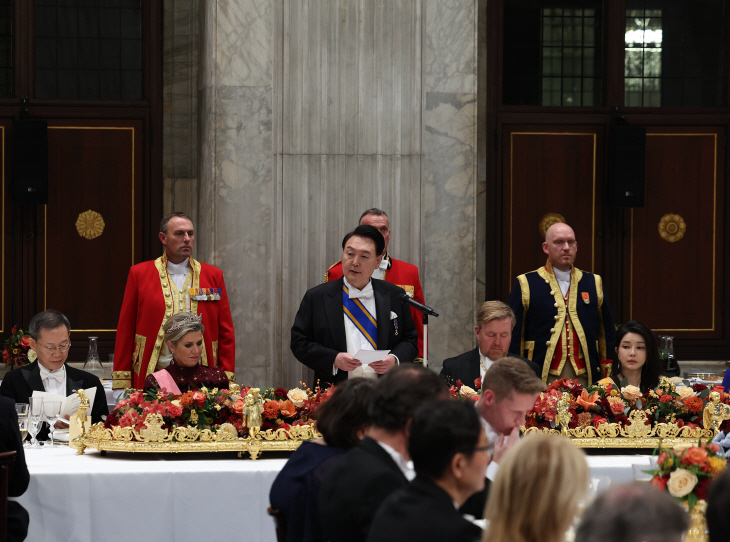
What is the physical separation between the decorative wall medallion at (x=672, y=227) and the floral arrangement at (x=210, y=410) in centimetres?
516

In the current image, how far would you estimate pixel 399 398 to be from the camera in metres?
2.77

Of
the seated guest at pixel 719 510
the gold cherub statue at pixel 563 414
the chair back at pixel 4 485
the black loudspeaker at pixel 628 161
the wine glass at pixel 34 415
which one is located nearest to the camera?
the seated guest at pixel 719 510

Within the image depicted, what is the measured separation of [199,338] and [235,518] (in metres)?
1.23

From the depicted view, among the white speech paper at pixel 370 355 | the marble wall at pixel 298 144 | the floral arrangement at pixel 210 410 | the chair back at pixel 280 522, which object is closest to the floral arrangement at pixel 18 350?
the marble wall at pixel 298 144

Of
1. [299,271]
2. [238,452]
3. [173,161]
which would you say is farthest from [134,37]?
[238,452]

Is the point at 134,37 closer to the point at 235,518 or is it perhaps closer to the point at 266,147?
the point at 266,147

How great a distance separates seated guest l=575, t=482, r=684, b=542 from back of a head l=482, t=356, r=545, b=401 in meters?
1.64

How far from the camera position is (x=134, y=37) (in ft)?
27.9

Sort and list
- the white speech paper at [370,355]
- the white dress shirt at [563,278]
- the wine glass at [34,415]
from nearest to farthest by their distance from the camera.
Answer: the wine glass at [34,415], the white speech paper at [370,355], the white dress shirt at [563,278]

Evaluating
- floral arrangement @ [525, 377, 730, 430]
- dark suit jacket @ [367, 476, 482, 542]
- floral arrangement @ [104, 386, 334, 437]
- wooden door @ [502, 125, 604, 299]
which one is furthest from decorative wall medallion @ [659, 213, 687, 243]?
dark suit jacket @ [367, 476, 482, 542]

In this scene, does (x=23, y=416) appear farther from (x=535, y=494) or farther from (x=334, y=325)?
(x=535, y=494)

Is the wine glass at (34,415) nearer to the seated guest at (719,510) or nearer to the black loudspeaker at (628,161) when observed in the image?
the seated guest at (719,510)

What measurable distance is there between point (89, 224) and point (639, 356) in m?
4.90

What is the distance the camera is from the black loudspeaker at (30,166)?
804 cm
